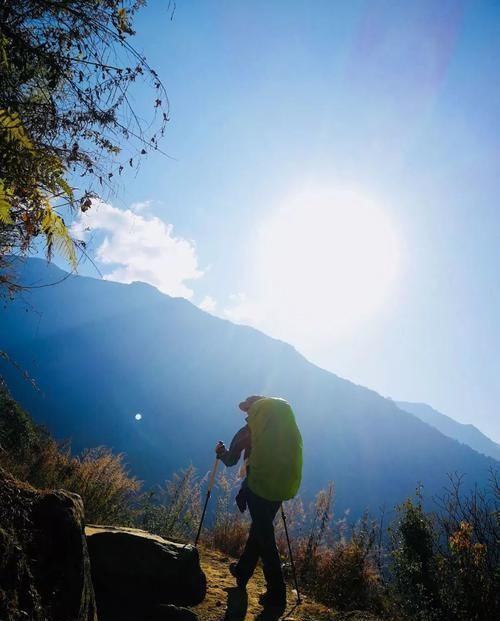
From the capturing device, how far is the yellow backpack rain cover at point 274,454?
3801 millimetres

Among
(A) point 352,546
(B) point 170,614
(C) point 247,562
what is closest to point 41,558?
(B) point 170,614

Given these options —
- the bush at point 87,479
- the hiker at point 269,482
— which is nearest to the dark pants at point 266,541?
the hiker at point 269,482

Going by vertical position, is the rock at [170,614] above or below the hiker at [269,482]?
below

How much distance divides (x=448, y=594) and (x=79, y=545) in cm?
396

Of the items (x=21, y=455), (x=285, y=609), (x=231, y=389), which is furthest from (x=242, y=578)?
(x=231, y=389)

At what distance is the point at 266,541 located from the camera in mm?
3781

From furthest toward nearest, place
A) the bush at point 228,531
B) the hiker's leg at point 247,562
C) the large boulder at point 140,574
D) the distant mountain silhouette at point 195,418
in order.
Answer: the distant mountain silhouette at point 195,418
the bush at point 228,531
the hiker's leg at point 247,562
the large boulder at point 140,574

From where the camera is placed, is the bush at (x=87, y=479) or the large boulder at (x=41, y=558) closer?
the large boulder at (x=41, y=558)

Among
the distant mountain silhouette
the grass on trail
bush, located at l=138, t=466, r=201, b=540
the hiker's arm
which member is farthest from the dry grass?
the distant mountain silhouette

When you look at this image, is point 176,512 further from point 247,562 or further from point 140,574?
point 140,574

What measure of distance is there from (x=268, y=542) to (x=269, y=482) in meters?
0.61

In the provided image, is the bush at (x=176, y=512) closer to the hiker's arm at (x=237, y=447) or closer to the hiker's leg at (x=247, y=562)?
the hiker's leg at (x=247, y=562)

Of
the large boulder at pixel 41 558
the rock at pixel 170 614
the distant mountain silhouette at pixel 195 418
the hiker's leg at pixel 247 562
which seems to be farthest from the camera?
the distant mountain silhouette at pixel 195 418

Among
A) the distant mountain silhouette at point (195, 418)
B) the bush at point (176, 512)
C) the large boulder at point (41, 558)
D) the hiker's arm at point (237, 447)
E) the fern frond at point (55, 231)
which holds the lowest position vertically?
the bush at point (176, 512)
